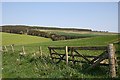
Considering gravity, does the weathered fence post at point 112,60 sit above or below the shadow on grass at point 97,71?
above

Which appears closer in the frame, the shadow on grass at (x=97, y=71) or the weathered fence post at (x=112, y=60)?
the weathered fence post at (x=112, y=60)

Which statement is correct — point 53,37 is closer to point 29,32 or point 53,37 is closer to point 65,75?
point 29,32

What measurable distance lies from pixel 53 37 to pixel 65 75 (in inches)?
3587

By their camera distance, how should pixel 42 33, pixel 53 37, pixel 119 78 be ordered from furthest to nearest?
pixel 42 33, pixel 53 37, pixel 119 78

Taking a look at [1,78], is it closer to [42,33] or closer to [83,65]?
[83,65]

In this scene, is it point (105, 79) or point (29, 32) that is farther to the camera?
point (29, 32)

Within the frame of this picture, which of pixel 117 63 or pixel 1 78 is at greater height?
pixel 117 63

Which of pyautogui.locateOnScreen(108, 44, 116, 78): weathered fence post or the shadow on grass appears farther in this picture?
the shadow on grass

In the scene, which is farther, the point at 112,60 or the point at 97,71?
the point at 97,71

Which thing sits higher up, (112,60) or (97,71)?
(112,60)

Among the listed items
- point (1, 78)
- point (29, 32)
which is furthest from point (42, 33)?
point (1, 78)

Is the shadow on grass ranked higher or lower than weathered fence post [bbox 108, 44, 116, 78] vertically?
lower

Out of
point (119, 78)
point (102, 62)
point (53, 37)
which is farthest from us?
point (53, 37)

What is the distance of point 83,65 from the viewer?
16.0 metres
